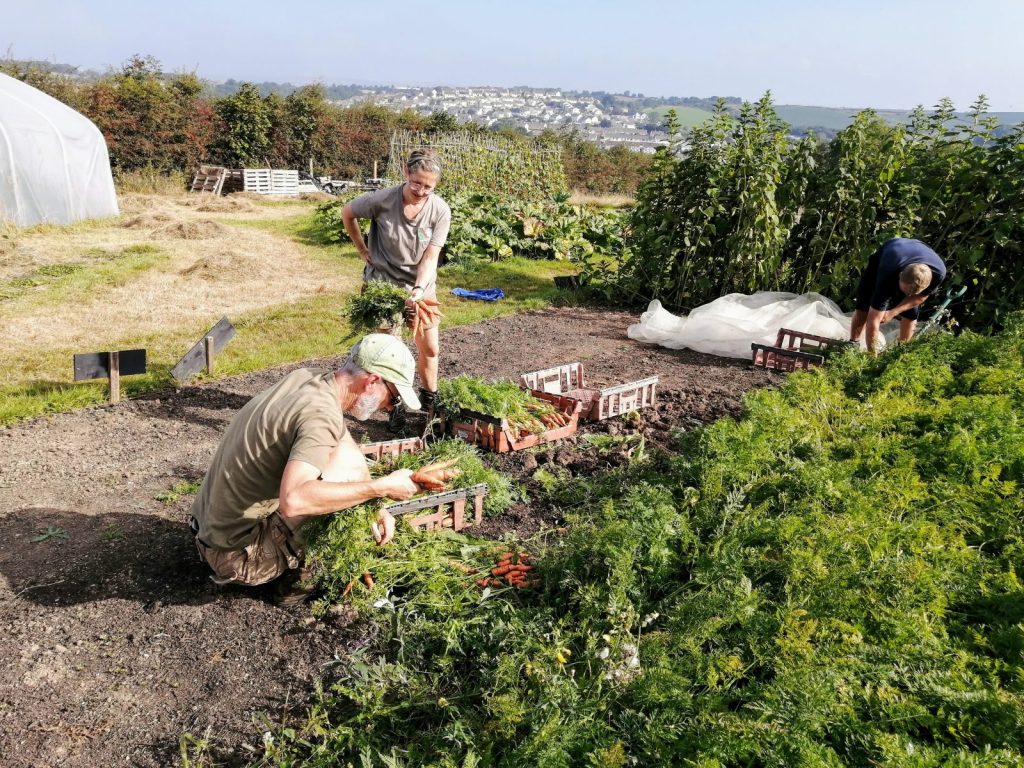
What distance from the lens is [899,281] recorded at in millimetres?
7215

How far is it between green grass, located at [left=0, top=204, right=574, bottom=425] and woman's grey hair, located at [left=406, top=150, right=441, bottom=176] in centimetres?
132

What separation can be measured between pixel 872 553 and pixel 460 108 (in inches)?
6555

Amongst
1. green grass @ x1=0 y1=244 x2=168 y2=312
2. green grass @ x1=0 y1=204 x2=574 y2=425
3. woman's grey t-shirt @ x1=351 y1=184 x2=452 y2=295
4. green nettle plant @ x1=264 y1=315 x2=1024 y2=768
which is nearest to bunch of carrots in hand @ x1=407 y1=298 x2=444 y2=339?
woman's grey t-shirt @ x1=351 y1=184 x2=452 y2=295

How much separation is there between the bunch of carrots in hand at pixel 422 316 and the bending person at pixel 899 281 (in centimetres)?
434

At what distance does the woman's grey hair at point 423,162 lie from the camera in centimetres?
562

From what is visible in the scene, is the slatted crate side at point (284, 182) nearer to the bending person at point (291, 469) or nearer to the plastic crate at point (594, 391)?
the plastic crate at point (594, 391)

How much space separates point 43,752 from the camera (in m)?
2.99

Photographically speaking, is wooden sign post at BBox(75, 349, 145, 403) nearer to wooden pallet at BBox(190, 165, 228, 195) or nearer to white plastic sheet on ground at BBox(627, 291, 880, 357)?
white plastic sheet on ground at BBox(627, 291, 880, 357)

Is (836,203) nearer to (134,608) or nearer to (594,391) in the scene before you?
(594,391)

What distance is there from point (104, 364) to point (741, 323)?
6.63 metres

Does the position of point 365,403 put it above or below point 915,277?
below

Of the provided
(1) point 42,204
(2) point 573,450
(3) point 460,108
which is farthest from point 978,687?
(3) point 460,108

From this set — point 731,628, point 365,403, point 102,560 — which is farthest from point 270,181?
point 731,628

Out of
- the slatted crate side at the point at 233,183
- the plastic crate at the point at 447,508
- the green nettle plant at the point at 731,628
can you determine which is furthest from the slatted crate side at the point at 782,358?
the slatted crate side at the point at 233,183
